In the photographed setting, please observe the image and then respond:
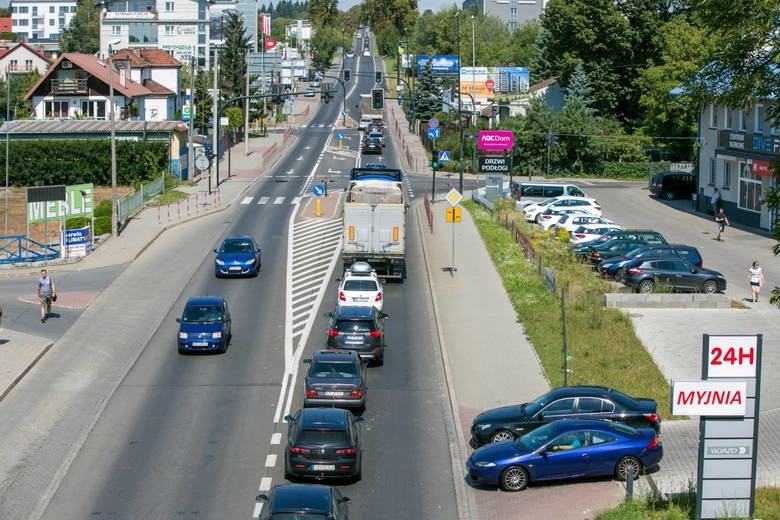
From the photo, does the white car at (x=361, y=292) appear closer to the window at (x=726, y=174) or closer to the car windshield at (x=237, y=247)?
the car windshield at (x=237, y=247)

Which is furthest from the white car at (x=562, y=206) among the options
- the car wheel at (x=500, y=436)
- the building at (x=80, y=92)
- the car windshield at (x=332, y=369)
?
the building at (x=80, y=92)

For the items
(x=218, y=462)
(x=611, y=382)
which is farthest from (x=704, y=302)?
(x=218, y=462)

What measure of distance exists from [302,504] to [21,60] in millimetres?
121113

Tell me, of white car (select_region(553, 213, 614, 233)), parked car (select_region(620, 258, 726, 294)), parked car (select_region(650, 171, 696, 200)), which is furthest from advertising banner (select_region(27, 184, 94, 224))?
parked car (select_region(650, 171, 696, 200))

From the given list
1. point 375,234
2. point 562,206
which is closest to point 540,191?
point 562,206

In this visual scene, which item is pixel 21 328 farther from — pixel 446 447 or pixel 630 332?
pixel 630 332

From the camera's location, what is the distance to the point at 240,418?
1047 inches

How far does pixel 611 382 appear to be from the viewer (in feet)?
94.6

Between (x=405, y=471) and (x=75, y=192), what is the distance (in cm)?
2953

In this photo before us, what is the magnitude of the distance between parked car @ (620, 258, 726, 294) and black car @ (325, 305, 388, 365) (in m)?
12.5

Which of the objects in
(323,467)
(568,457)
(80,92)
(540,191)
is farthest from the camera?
(80,92)

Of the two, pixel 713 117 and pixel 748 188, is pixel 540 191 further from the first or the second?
pixel 748 188

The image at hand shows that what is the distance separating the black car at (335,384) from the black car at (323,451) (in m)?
3.86

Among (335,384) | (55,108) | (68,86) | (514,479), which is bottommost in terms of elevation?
(514,479)
